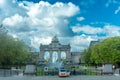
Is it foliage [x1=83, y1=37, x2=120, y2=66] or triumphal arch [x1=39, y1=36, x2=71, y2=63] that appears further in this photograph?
triumphal arch [x1=39, y1=36, x2=71, y2=63]

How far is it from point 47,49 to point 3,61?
11350 cm

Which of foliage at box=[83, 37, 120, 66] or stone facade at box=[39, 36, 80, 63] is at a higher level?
stone facade at box=[39, 36, 80, 63]

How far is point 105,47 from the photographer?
87.4 m

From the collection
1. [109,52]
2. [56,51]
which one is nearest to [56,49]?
[56,51]

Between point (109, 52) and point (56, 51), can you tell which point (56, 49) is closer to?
point (56, 51)

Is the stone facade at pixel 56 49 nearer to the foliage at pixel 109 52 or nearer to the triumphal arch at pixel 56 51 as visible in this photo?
the triumphal arch at pixel 56 51

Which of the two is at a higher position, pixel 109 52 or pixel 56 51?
pixel 56 51

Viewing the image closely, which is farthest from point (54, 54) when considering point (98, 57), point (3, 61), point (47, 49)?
point (3, 61)

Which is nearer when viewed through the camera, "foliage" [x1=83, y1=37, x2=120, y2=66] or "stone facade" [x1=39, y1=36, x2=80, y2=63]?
"foliage" [x1=83, y1=37, x2=120, y2=66]

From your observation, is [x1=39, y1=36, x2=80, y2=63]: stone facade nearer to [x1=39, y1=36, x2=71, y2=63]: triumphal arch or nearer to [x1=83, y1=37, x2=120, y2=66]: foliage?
[x1=39, y1=36, x2=71, y2=63]: triumphal arch

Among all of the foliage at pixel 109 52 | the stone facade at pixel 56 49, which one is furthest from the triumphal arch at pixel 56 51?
the foliage at pixel 109 52

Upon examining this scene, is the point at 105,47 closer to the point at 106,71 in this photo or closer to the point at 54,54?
the point at 106,71

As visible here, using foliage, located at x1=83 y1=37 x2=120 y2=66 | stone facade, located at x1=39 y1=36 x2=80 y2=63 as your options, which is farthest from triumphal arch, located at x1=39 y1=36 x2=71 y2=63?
foliage, located at x1=83 y1=37 x2=120 y2=66

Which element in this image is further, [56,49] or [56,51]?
[56,51]
